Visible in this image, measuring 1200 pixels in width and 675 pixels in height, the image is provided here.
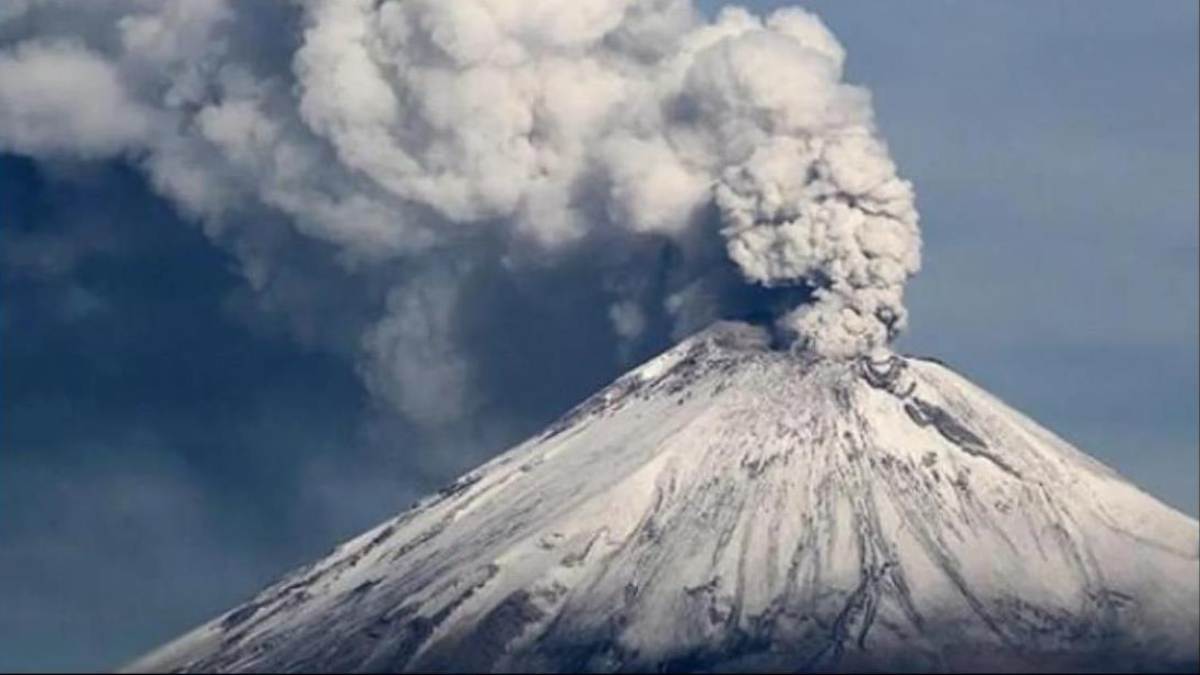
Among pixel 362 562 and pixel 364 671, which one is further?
pixel 362 562

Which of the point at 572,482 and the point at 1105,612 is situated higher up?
the point at 572,482

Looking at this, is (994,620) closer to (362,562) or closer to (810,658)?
(810,658)

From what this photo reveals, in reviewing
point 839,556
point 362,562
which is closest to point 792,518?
point 839,556

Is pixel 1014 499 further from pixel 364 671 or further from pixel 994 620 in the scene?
pixel 364 671

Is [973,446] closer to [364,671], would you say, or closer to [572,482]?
[572,482]

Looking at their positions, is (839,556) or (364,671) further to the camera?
(839,556)
